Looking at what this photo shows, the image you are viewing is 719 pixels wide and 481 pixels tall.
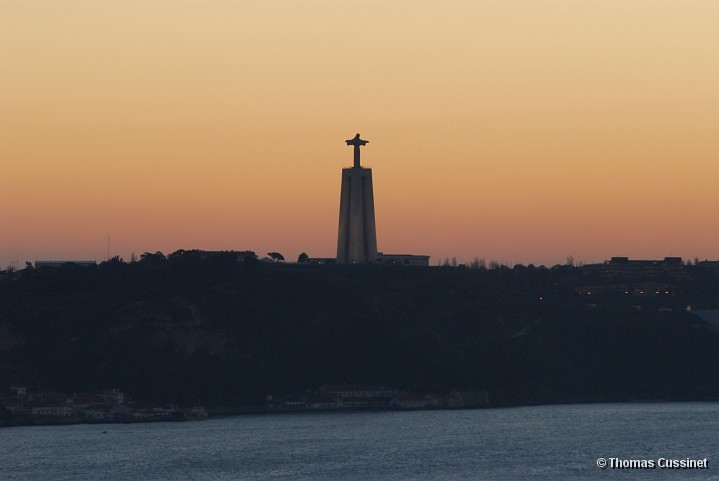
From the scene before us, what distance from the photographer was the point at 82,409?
4813 inches

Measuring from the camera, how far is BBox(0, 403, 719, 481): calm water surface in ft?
299

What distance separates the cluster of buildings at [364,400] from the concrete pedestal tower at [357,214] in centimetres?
1968

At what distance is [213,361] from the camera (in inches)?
5315

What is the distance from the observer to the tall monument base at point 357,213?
496 ft

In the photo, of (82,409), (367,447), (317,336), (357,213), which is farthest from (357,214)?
(367,447)

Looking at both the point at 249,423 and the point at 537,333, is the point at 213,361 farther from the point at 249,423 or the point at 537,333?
the point at 537,333

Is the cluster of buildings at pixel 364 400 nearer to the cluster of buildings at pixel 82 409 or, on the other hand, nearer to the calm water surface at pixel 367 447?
the calm water surface at pixel 367 447

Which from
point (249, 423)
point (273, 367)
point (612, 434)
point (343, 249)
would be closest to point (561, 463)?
point (612, 434)

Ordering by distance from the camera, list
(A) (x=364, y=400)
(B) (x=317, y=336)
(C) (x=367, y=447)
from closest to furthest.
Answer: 1. (C) (x=367, y=447)
2. (A) (x=364, y=400)
3. (B) (x=317, y=336)

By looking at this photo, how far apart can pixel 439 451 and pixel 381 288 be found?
58.0m
